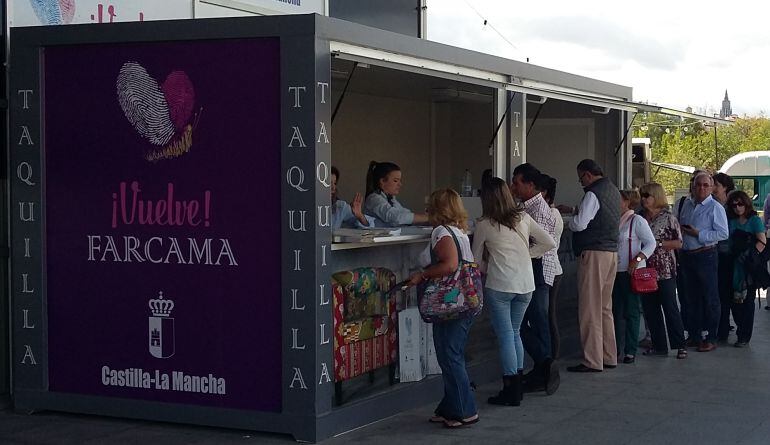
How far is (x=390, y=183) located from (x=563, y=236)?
8.76ft

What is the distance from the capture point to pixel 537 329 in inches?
335

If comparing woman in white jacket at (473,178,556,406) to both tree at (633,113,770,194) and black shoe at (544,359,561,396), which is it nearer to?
black shoe at (544,359,561,396)

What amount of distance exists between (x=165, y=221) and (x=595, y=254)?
12.8ft

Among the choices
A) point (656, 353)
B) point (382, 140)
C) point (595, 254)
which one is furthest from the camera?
point (382, 140)

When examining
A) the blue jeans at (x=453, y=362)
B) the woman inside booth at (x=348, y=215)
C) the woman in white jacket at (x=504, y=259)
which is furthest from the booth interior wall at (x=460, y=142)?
the blue jeans at (x=453, y=362)

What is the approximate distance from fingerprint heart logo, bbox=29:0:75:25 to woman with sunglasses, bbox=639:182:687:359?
5.42 meters

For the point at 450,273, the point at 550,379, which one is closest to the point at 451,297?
the point at 450,273

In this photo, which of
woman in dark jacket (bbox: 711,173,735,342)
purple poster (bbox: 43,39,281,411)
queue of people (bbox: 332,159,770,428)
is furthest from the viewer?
woman in dark jacket (bbox: 711,173,735,342)

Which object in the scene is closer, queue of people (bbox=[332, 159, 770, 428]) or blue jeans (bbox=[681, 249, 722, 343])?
queue of people (bbox=[332, 159, 770, 428])

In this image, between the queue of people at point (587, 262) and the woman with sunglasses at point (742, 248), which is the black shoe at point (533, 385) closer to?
the queue of people at point (587, 262)

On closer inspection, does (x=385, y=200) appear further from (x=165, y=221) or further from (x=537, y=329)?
(x=165, y=221)

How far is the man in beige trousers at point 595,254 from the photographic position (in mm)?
9203

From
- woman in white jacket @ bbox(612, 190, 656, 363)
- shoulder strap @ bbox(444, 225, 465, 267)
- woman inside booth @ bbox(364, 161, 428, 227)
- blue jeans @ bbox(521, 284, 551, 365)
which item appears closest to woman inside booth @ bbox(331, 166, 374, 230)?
woman inside booth @ bbox(364, 161, 428, 227)

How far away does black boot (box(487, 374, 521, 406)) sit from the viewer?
7855 mm
